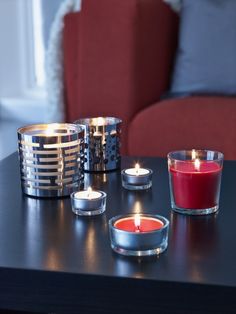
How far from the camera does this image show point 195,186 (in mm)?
917

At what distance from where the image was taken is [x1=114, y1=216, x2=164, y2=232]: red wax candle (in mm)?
808

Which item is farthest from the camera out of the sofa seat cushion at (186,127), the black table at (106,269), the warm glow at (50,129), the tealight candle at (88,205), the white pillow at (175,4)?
the white pillow at (175,4)

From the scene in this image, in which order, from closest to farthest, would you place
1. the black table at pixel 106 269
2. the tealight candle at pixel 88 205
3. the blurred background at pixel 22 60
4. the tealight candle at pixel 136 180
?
1. the black table at pixel 106 269
2. the tealight candle at pixel 88 205
3. the tealight candle at pixel 136 180
4. the blurred background at pixel 22 60

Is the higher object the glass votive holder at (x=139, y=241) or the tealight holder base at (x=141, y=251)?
the glass votive holder at (x=139, y=241)

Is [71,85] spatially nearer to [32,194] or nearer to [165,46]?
[165,46]

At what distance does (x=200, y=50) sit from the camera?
2.11 metres

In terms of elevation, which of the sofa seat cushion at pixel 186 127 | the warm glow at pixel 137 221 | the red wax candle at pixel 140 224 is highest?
the warm glow at pixel 137 221

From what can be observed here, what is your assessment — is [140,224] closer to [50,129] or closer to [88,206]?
[88,206]

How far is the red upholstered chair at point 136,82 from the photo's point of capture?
1881 mm

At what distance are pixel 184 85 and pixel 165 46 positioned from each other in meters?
0.18

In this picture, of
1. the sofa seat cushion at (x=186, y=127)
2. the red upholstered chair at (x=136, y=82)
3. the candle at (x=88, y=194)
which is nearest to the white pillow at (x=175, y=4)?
the red upholstered chair at (x=136, y=82)

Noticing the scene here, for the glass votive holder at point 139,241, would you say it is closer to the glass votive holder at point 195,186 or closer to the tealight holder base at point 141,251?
the tealight holder base at point 141,251

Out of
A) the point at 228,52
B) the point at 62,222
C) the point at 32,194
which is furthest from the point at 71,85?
the point at 62,222

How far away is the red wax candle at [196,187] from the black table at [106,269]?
23 millimetres
